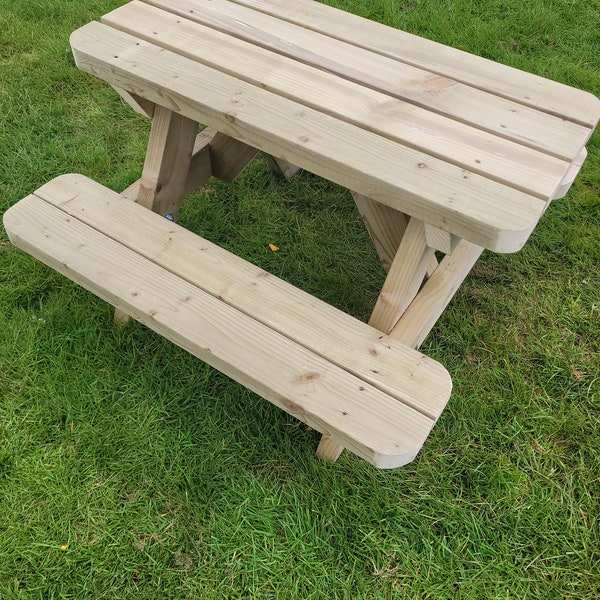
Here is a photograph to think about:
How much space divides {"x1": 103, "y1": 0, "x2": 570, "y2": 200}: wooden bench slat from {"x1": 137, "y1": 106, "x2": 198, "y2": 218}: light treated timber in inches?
10.5

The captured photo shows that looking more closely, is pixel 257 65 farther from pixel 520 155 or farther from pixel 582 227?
pixel 582 227

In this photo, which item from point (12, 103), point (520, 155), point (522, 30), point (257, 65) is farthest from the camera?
point (522, 30)

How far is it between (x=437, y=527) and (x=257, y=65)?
4.93ft

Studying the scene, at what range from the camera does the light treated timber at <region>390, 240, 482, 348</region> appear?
1724 mm

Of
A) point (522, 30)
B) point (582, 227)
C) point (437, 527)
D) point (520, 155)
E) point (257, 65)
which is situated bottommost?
point (437, 527)

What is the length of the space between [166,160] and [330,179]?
790mm

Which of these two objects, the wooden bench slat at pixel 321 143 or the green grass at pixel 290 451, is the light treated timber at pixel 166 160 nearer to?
the wooden bench slat at pixel 321 143

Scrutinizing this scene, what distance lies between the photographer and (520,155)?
1528 millimetres

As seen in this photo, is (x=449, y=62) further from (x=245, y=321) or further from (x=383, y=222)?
(x=245, y=321)

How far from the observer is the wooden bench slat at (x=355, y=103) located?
1.49 meters

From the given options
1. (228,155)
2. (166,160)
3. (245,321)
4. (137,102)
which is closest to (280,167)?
(228,155)

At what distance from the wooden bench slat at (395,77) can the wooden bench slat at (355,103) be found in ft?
0.11

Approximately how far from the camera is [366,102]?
5.39 ft

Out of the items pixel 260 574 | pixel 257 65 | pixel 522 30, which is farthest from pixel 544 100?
pixel 522 30
